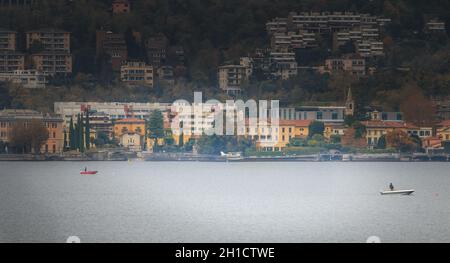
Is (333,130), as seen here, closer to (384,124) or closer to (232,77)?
(384,124)

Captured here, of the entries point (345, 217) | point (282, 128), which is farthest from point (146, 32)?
point (345, 217)

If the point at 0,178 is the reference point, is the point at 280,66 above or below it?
above

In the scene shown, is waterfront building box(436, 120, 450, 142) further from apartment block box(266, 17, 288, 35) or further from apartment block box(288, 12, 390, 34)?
apartment block box(266, 17, 288, 35)

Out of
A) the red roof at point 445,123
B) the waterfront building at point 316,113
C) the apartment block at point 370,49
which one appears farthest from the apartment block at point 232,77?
the red roof at point 445,123

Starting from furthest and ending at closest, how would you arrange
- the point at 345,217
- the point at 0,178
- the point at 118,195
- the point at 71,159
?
the point at 71,159 → the point at 0,178 → the point at 118,195 → the point at 345,217

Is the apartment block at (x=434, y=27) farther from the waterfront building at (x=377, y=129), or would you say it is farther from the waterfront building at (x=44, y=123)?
the waterfront building at (x=44, y=123)

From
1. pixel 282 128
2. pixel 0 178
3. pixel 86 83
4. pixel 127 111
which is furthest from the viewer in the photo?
pixel 86 83

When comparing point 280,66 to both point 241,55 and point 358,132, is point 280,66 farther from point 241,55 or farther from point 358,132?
point 358,132
